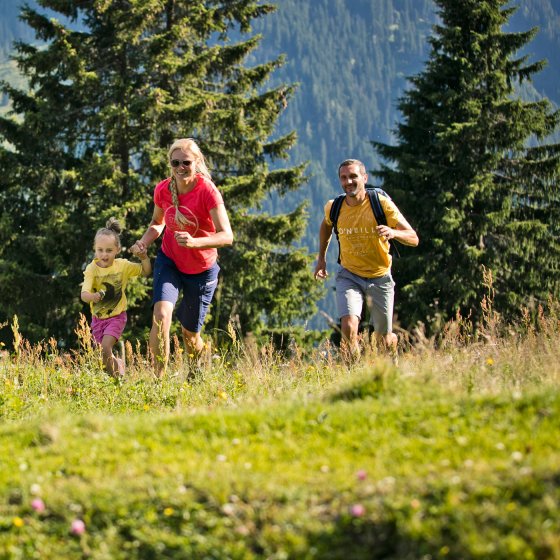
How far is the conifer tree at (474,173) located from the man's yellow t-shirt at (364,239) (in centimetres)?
1685

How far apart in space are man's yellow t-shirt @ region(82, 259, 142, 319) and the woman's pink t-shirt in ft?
2.51

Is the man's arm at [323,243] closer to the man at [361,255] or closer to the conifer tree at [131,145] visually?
the man at [361,255]

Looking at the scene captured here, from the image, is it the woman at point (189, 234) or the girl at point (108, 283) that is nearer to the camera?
the woman at point (189, 234)

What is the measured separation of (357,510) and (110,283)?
16.8 feet

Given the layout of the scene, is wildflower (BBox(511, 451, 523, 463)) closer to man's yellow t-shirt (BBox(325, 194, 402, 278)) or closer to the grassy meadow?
the grassy meadow

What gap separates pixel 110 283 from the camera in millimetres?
7957

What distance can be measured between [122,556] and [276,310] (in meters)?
18.5

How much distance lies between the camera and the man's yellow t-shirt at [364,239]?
760 centimetres

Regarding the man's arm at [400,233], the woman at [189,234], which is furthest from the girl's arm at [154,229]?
the man's arm at [400,233]

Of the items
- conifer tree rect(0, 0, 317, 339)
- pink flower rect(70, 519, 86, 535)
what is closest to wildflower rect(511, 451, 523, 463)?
pink flower rect(70, 519, 86, 535)

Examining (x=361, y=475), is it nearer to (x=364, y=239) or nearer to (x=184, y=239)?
(x=184, y=239)

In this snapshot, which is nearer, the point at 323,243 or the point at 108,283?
the point at 108,283

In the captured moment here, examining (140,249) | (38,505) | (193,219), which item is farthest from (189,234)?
(38,505)

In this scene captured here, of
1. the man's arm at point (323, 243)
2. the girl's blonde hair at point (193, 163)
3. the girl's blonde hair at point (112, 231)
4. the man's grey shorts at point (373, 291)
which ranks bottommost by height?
the man's grey shorts at point (373, 291)
